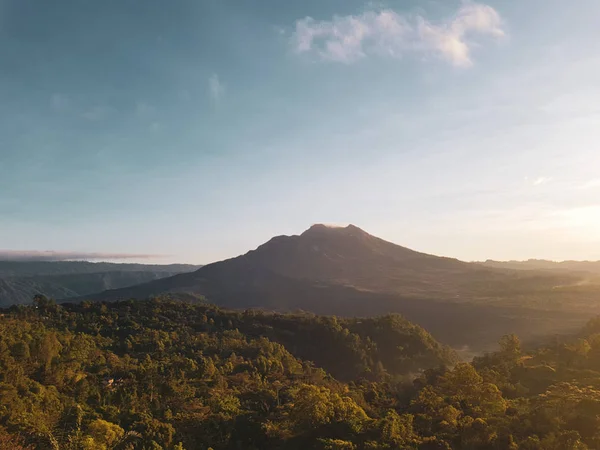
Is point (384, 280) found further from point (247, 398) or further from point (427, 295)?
point (247, 398)

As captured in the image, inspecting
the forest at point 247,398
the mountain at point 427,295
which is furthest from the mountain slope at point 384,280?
the forest at point 247,398

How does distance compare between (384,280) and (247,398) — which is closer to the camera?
(247,398)

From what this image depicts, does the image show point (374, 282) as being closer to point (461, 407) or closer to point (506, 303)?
point (506, 303)

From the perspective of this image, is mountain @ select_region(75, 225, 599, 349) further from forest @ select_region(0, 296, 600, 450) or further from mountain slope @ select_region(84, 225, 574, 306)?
forest @ select_region(0, 296, 600, 450)

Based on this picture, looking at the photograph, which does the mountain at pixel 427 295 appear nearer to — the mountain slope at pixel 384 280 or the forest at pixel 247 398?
the mountain slope at pixel 384 280

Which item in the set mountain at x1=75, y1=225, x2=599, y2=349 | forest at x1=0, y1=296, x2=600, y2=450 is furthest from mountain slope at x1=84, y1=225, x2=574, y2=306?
forest at x1=0, y1=296, x2=600, y2=450

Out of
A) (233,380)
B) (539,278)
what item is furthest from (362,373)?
(539,278)

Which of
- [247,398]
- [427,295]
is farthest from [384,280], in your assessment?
[247,398]
